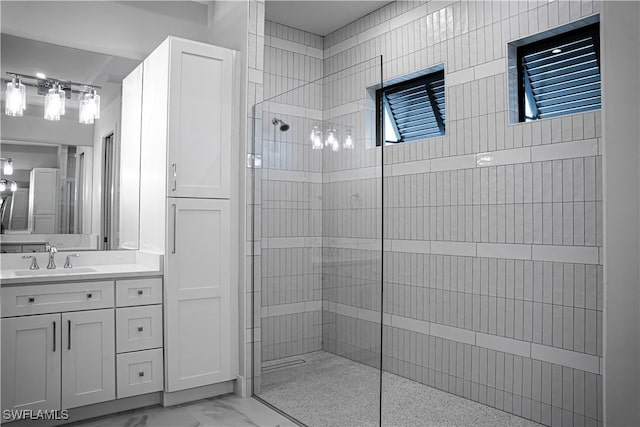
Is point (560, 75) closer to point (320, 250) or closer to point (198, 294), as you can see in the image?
point (320, 250)

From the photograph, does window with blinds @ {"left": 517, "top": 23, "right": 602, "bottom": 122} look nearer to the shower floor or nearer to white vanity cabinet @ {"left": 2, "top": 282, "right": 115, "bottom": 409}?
the shower floor

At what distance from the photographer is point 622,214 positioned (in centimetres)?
189

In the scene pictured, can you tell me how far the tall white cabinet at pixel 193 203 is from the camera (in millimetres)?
2850

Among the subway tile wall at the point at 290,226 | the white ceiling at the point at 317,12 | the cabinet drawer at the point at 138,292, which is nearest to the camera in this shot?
the subway tile wall at the point at 290,226

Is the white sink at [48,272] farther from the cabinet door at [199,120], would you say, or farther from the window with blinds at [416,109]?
the window with blinds at [416,109]

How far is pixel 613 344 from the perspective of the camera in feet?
6.28

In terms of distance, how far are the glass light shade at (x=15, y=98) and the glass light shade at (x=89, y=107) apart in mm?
318

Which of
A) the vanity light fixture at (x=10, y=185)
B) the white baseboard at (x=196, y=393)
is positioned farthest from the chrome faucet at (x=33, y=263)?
the white baseboard at (x=196, y=393)

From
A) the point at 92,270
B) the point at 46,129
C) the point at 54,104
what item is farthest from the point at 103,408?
the point at 54,104

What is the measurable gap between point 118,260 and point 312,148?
5.22ft

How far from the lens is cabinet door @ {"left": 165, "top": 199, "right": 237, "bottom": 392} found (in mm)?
2828

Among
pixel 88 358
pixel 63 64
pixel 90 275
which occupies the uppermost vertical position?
pixel 63 64

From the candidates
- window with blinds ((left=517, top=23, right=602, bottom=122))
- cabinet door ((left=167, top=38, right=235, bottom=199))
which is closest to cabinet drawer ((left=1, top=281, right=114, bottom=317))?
cabinet door ((left=167, top=38, right=235, bottom=199))

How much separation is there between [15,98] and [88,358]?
65.0 inches
